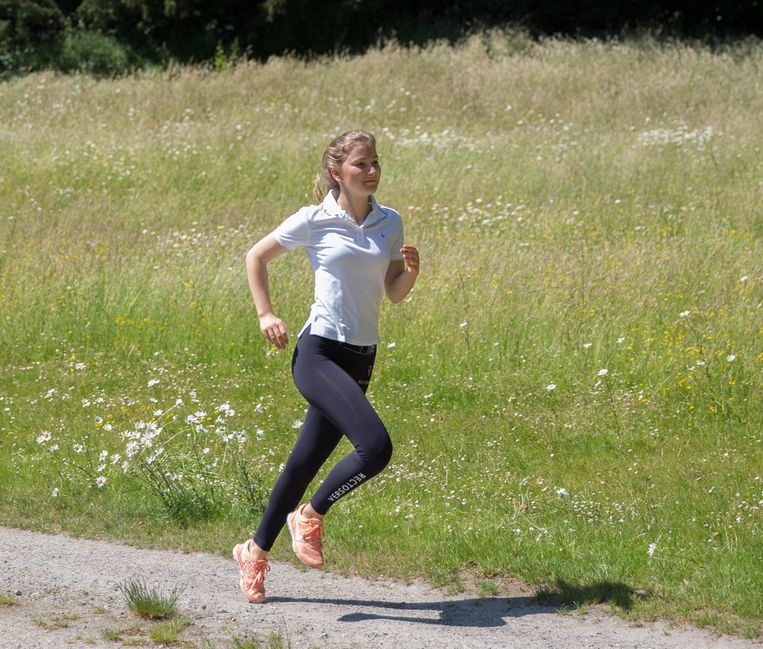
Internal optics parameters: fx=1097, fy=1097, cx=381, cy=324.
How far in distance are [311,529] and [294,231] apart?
1.38 metres

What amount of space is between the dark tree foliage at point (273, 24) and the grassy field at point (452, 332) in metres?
8.03

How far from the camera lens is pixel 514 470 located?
7172mm

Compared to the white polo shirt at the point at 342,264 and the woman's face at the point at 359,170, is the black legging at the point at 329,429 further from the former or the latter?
the woman's face at the point at 359,170

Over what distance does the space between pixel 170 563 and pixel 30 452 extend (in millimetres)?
2605

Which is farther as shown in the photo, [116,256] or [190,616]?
[116,256]

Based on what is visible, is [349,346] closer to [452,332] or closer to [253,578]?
[253,578]

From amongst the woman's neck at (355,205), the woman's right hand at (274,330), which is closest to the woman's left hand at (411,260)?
the woman's neck at (355,205)

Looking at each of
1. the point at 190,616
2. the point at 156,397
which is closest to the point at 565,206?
the point at 156,397

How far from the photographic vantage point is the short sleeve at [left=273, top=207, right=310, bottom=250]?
4973 mm

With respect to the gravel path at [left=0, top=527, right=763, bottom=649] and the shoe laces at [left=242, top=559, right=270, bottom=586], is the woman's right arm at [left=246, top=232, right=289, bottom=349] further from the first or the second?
the gravel path at [left=0, top=527, right=763, bottom=649]

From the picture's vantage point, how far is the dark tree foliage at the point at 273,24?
2756cm

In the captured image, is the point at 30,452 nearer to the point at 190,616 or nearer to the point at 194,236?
the point at 190,616

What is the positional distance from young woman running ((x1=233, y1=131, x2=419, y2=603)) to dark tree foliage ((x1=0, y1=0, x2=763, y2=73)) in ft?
73.4

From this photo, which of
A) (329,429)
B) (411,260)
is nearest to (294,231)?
(411,260)
